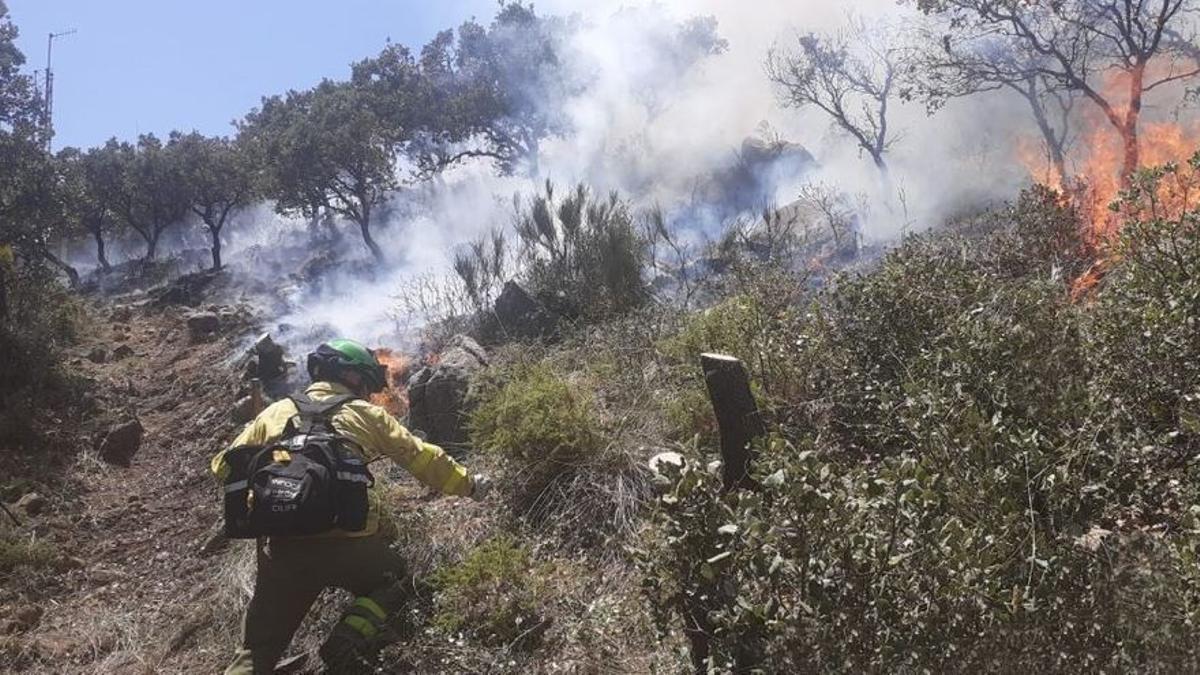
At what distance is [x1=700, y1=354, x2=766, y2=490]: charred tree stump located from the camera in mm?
3346

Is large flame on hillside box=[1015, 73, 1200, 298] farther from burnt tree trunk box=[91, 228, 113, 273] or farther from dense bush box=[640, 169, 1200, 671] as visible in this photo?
burnt tree trunk box=[91, 228, 113, 273]

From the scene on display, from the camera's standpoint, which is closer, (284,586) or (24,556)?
(284,586)

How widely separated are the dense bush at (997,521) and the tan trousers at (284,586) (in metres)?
1.64

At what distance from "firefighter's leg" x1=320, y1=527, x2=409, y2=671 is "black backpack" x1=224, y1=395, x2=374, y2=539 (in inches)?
8.9

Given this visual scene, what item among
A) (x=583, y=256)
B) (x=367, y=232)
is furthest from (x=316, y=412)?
(x=367, y=232)

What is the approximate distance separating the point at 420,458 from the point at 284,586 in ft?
2.54

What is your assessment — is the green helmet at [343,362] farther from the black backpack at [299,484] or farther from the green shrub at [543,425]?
the green shrub at [543,425]

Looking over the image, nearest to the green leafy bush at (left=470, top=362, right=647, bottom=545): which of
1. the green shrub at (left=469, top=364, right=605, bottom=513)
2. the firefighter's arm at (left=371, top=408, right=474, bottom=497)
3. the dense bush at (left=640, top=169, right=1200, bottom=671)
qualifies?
the green shrub at (left=469, top=364, right=605, bottom=513)

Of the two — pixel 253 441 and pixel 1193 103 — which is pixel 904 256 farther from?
pixel 1193 103

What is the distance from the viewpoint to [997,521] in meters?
2.29

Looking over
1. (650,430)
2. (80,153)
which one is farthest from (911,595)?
(80,153)

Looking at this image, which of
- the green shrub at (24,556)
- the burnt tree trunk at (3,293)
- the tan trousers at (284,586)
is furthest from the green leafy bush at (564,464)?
the burnt tree trunk at (3,293)

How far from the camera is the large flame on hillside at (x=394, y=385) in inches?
299

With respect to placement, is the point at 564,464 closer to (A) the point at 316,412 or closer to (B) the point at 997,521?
(A) the point at 316,412
